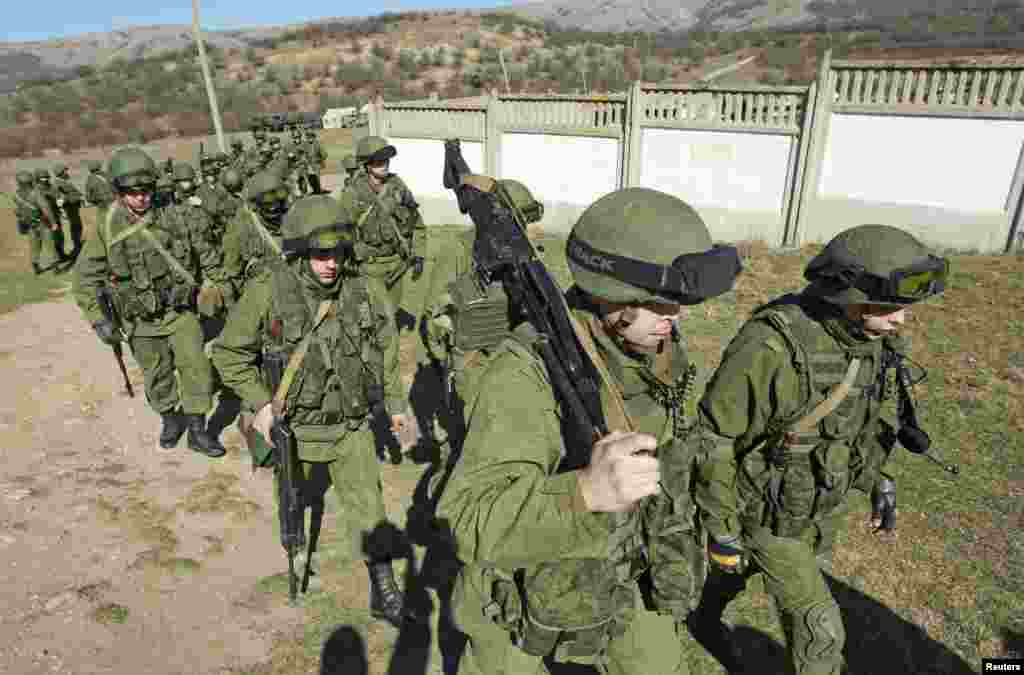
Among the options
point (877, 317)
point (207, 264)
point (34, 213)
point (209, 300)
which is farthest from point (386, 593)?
point (34, 213)

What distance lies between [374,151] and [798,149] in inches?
267

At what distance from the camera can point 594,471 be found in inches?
56.9

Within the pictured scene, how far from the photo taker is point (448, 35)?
53531mm

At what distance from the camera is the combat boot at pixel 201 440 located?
5.75 meters

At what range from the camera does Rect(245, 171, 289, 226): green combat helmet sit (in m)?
5.79

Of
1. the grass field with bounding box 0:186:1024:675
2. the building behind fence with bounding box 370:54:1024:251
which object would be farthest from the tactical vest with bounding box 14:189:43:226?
the grass field with bounding box 0:186:1024:675

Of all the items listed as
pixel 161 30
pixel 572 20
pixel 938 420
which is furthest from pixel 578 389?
pixel 161 30

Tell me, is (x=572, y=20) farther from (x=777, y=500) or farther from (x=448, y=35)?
(x=777, y=500)

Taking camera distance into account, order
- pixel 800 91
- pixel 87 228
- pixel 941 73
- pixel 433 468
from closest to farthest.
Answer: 1. pixel 433 468
2. pixel 941 73
3. pixel 800 91
4. pixel 87 228

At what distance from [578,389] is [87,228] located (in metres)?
17.3

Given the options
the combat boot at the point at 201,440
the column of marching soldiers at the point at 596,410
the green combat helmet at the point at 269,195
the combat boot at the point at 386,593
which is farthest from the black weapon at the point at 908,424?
the combat boot at the point at 201,440

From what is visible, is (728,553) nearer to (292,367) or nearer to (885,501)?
(885,501)

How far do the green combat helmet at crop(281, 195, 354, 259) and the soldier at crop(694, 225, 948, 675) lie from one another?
2076 mm

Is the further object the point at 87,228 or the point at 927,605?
the point at 87,228
